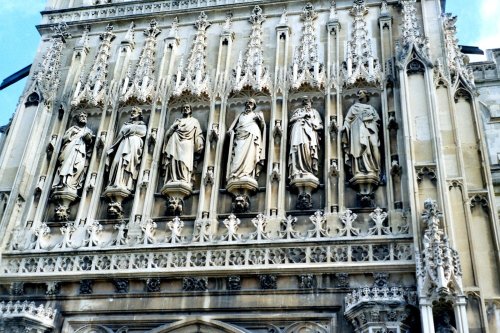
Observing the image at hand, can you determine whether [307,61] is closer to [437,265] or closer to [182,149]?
[182,149]

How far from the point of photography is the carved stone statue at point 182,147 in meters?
14.5

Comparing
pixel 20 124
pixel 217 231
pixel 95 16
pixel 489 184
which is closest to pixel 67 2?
pixel 95 16

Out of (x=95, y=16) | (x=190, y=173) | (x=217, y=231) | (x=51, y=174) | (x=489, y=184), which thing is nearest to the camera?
(x=489, y=184)

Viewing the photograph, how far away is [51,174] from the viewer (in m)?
15.6

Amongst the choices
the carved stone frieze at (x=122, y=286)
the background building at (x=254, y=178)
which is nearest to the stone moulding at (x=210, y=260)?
the background building at (x=254, y=178)

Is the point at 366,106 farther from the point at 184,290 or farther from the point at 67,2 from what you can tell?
the point at 67,2

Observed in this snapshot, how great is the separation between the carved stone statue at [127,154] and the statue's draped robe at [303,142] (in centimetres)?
360

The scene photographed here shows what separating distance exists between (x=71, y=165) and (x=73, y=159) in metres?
0.18

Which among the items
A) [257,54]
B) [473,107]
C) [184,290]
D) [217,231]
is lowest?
[184,290]

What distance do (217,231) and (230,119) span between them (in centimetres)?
313

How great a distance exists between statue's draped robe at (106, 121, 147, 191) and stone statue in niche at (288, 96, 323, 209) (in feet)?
11.8

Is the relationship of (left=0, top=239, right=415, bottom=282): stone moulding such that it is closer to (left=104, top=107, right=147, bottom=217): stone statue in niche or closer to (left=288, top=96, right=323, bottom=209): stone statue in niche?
(left=288, top=96, right=323, bottom=209): stone statue in niche

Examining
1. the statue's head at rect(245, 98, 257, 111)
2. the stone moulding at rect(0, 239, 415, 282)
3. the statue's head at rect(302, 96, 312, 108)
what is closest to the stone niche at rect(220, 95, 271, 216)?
the statue's head at rect(245, 98, 257, 111)

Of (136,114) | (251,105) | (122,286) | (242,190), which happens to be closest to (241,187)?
(242,190)
